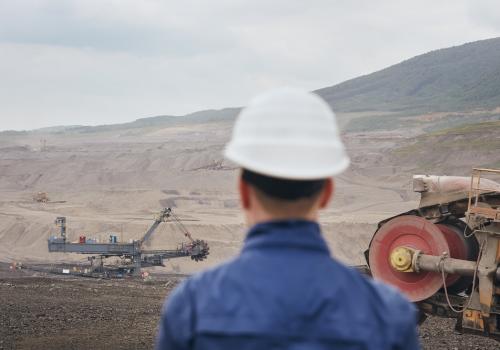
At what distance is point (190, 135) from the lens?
158m

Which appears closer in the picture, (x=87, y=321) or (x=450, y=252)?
(x=450, y=252)

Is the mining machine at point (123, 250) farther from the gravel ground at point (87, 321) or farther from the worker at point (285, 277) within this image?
the worker at point (285, 277)

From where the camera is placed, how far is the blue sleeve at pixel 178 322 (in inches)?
96.4

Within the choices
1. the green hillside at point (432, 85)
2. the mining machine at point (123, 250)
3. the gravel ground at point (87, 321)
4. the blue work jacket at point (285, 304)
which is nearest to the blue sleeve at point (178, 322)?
the blue work jacket at point (285, 304)

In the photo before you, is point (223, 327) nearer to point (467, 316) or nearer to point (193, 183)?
point (467, 316)

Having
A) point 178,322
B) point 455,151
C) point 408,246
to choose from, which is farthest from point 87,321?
point 455,151

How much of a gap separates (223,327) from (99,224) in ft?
167

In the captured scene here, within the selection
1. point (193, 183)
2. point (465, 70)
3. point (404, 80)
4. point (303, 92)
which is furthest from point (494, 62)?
point (303, 92)

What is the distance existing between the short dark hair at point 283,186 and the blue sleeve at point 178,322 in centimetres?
33

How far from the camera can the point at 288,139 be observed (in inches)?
98.5

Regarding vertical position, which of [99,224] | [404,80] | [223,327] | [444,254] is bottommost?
[99,224]

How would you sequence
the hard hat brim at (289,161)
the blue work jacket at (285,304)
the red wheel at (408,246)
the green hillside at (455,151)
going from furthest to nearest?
the green hillside at (455,151), the red wheel at (408,246), the hard hat brim at (289,161), the blue work jacket at (285,304)

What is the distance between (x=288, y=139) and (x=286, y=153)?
0.04m

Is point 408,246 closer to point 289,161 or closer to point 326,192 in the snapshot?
point 326,192
